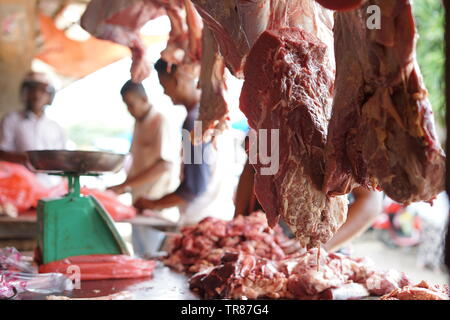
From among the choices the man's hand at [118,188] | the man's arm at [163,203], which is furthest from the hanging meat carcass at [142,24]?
the man's hand at [118,188]

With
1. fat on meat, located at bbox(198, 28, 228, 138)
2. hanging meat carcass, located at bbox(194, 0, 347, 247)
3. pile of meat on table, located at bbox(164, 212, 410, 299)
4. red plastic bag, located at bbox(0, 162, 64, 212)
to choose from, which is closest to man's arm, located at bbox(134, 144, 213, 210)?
red plastic bag, located at bbox(0, 162, 64, 212)

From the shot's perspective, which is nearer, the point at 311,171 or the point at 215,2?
the point at 311,171

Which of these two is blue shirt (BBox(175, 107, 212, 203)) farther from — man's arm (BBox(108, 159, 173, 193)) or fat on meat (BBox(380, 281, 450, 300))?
fat on meat (BBox(380, 281, 450, 300))

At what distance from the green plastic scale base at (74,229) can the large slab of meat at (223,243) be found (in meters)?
0.38

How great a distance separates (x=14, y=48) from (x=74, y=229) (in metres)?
6.04

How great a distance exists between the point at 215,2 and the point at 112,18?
119cm

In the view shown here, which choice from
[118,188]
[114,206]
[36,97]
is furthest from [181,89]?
[36,97]

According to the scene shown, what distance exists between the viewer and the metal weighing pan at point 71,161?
285cm

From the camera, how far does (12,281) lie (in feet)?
8.05

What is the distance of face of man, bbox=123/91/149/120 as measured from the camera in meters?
5.61

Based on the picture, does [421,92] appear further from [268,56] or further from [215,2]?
[215,2]

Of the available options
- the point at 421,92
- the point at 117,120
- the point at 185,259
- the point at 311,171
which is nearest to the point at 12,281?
the point at 185,259

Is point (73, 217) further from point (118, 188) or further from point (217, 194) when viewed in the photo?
point (118, 188)

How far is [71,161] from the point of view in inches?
113
